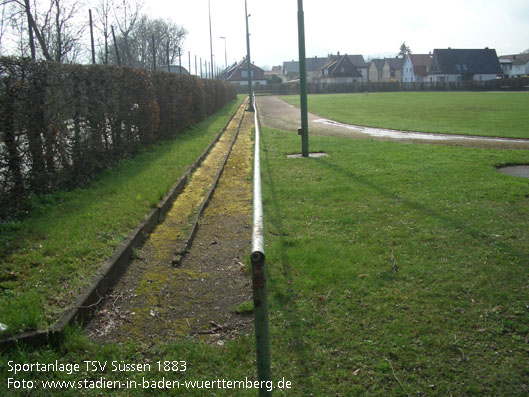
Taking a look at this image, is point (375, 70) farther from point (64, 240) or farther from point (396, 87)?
point (64, 240)

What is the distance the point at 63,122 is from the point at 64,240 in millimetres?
3078

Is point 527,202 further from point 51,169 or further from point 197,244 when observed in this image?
point 51,169

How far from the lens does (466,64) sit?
350 ft

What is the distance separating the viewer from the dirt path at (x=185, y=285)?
12.2ft

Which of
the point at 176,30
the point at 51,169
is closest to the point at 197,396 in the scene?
the point at 51,169

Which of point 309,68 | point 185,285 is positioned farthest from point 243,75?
point 185,285

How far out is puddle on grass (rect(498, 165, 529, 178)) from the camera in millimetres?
9087

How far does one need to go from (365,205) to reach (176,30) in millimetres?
82661

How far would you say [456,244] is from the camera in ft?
17.1

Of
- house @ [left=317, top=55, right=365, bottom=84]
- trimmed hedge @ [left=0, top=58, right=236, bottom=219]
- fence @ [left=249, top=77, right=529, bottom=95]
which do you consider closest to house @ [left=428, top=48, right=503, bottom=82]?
house @ [left=317, top=55, right=365, bottom=84]

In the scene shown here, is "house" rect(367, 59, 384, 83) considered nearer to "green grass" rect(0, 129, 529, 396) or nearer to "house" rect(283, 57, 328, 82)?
"house" rect(283, 57, 328, 82)

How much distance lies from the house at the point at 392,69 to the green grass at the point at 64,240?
437 ft

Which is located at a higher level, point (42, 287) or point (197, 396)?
point (42, 287)

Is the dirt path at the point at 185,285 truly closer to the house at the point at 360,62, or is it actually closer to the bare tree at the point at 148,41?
the bare tree at the point at 148,41
